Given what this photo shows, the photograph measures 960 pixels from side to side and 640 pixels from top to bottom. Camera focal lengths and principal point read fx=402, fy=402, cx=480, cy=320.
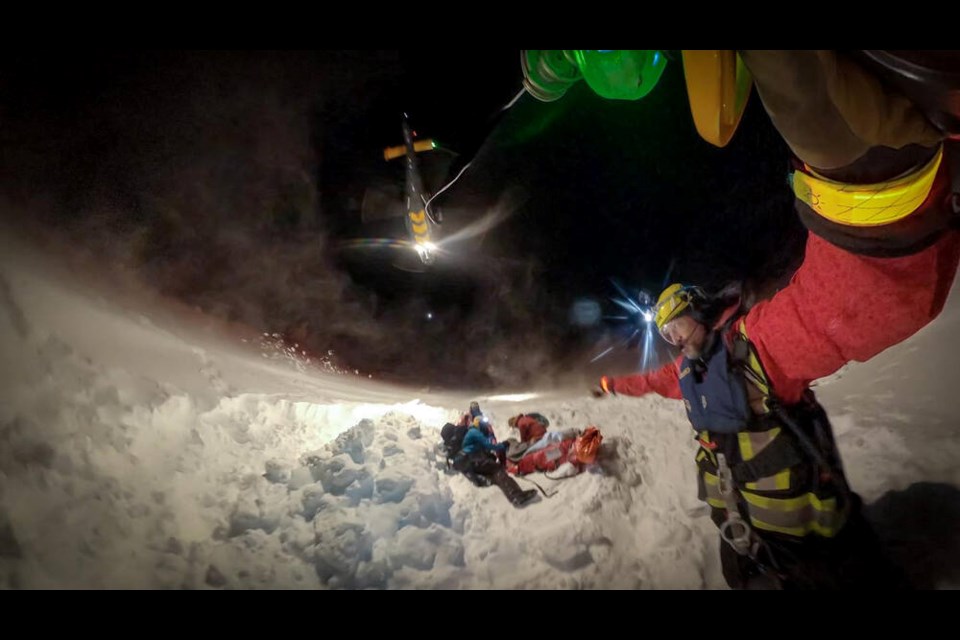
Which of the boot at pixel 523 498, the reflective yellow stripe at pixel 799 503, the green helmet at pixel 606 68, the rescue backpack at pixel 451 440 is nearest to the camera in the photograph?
the green helmet at pixel 606 68

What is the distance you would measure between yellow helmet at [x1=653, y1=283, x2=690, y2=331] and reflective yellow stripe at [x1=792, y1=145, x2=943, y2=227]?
584mm

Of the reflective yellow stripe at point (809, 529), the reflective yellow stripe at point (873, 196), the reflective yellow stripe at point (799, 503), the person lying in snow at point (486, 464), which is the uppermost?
the reflective yellow stripe at point (873, 196)

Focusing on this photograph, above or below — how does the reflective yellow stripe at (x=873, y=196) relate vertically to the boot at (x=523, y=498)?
above

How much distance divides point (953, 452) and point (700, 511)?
108cm

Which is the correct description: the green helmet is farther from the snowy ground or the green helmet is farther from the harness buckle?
the snowy ground

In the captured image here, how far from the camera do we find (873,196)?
0.96m

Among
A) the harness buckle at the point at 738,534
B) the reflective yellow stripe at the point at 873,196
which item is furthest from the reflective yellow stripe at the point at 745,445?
the reflective yellow stripe at the point at 873,196

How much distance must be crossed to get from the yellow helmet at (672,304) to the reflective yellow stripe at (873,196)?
1.92ft

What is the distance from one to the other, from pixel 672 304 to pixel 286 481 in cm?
188

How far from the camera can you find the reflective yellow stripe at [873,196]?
0.94 m

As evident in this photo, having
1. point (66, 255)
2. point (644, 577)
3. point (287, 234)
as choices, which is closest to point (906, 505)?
point (644, 577)

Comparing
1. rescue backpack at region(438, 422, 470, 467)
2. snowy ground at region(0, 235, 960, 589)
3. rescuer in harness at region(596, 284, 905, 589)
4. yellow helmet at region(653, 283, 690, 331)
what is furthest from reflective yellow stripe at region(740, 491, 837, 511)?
rescue backpack at region(438, 422, 470, 467)

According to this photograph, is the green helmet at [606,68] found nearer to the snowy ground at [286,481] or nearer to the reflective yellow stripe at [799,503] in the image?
the reflective yellow stripe at [799,503]

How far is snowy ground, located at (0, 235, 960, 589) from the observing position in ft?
4.87
